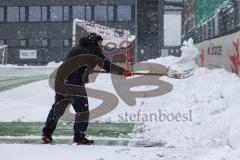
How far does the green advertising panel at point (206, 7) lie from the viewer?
15017mm

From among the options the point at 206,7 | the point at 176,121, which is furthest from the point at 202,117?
the point at 206,7

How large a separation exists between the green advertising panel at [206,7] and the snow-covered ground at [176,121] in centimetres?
196

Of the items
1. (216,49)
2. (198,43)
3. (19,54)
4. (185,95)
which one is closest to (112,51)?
(198,43)

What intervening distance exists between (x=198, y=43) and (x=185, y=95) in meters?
9.45

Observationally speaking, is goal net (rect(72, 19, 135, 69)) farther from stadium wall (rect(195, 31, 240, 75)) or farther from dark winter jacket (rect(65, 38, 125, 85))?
dark winter jacket (rect(65, 38, 125, 85))

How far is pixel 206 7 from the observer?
58.7ft

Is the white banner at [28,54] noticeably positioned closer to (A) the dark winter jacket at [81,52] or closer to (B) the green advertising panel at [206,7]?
(B) the green advertising panel at [206,7]

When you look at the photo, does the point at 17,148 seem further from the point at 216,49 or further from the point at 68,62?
the point at 216,49

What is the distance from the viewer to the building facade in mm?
53250

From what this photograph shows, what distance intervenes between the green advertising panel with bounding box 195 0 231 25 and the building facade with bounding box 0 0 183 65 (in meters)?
32.0

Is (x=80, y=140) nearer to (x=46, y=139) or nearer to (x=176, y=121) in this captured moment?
(x=46, y=139)

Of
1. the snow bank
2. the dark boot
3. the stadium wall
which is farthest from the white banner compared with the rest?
the dark boot

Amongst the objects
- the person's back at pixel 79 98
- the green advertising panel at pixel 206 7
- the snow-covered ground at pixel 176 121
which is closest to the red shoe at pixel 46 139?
the person's back at pixel 79 98

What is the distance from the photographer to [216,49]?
1634 cm
